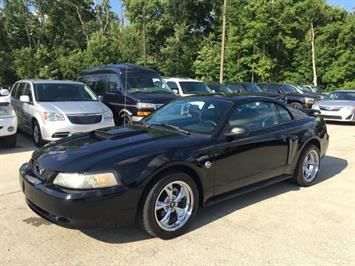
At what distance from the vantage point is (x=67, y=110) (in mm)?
8594

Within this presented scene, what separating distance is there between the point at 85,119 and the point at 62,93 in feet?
4.60

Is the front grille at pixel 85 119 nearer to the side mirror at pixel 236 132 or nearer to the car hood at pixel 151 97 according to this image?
the car hood at pixel 151 97

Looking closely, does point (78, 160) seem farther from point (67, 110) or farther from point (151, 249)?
point (67, 110)

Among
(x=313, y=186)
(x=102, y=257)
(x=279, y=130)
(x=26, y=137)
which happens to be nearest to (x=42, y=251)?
(x=102, y=257)

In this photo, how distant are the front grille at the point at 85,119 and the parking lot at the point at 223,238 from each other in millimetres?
A: 3180

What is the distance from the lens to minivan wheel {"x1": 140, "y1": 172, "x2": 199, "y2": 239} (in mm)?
3809

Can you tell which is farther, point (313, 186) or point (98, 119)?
point (98, 119)

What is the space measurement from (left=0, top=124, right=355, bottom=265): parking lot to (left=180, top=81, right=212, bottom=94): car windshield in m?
9.17

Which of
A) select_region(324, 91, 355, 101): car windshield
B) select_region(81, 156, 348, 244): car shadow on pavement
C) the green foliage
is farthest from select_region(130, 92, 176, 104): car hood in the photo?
the green foliage

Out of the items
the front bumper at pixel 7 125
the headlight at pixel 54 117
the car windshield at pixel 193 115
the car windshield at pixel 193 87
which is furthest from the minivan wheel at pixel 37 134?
the car windshield at pixel 193 87

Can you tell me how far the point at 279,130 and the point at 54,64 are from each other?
3331 cm

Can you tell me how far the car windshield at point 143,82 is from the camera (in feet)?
36.6

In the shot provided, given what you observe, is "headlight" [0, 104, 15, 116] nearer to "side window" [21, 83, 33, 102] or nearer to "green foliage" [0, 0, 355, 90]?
"side window" [21, 83, 33, 102]

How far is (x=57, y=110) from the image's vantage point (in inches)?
337
